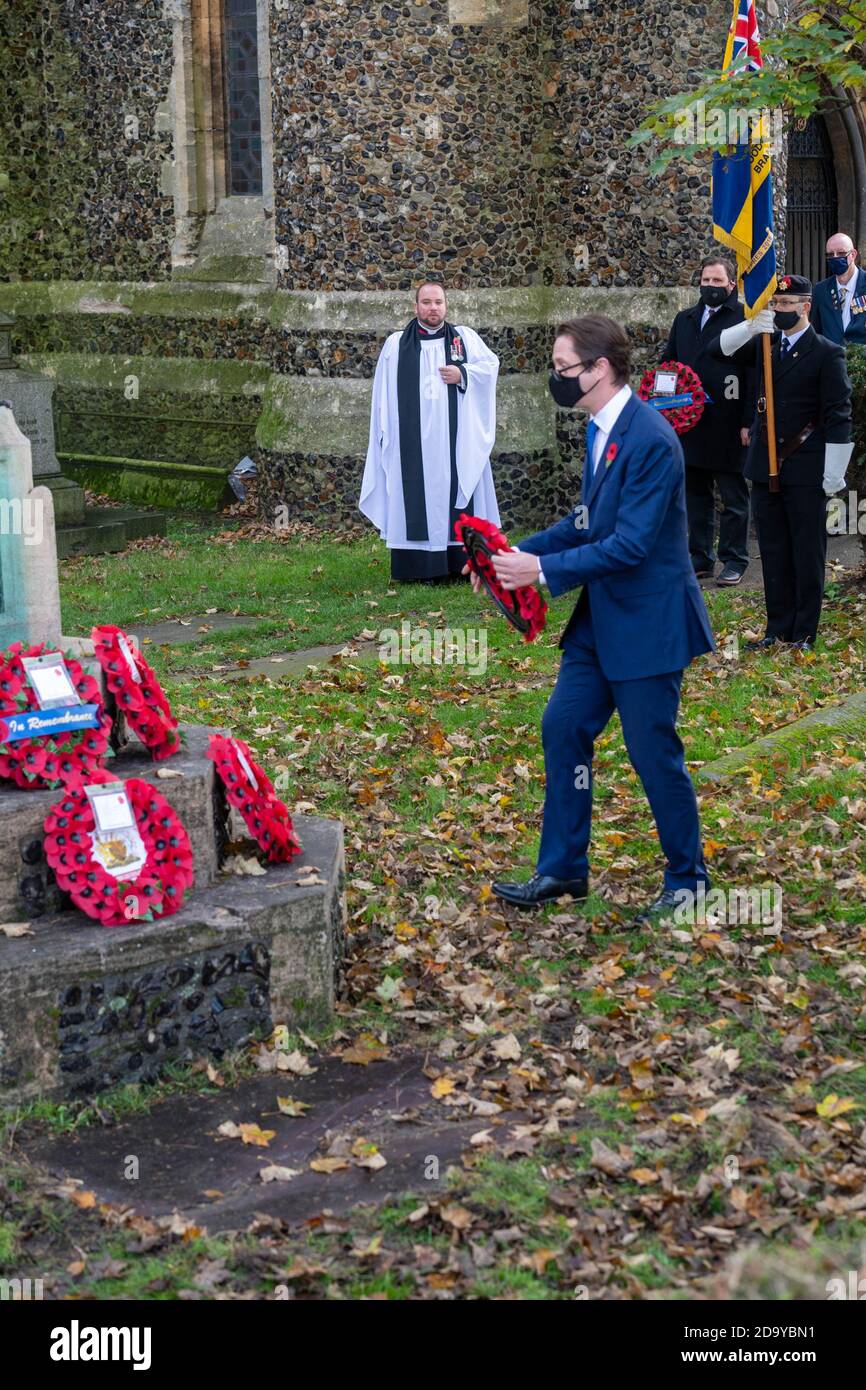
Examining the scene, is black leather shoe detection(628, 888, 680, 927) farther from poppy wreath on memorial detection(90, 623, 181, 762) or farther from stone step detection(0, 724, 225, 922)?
poppy wreath on memorial detection(90, 623, 181, 762)

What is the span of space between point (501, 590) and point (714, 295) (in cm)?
646

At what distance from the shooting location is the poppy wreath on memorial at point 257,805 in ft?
19.4

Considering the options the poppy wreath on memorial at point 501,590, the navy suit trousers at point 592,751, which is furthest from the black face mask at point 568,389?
the navy suit trousers at point 592,751

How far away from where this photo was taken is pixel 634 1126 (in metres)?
4.92

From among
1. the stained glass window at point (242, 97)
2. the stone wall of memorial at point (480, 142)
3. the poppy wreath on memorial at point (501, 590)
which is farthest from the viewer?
the stained glass window at point (242, 97)

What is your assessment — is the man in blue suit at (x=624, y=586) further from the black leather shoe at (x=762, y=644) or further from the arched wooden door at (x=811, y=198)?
the arched wooden door at (x=811, y=198)

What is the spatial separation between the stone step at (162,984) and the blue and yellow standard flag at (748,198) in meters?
6.59

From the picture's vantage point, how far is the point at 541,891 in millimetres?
6543

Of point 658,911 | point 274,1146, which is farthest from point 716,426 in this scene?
point 274,1146

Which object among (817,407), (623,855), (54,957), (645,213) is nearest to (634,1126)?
(54,957)

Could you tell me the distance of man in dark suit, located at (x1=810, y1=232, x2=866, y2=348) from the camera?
13797 mm

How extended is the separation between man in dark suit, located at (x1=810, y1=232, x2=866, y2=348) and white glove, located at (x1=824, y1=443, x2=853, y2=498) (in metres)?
4.13

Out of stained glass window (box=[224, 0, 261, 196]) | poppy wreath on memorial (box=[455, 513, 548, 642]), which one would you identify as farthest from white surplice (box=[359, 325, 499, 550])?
poppy wreath on memorial (box=[455, 513, 548, 642])

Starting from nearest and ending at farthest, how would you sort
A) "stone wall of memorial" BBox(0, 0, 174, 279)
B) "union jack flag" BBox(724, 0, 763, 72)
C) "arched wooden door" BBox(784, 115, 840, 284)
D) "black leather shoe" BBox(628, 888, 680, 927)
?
"black leather shoe" BBox(628, 888, 680, 927), "union jack flag" BBox(724, 0, 763, 72), "stone wall of memorial" BBox(0, 0, 174, 279), "arched wooden door" BBox(784, 115, 840, 284)
